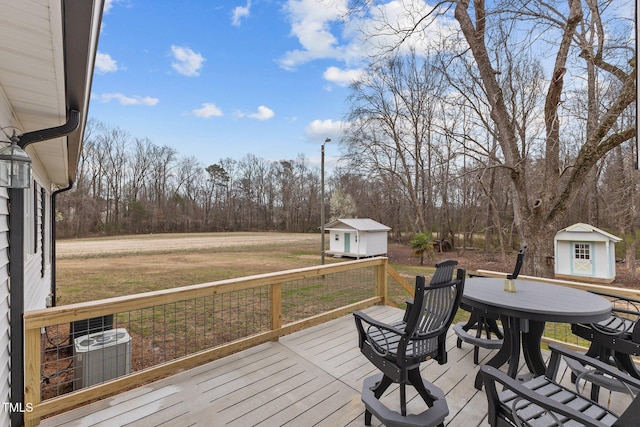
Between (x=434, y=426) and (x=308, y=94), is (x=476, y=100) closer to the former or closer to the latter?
(x=434, y=426)

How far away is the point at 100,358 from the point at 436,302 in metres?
3.22

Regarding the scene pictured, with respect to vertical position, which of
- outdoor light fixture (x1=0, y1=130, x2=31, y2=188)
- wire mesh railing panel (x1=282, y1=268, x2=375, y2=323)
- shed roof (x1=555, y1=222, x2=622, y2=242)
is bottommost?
wire mesh railing panel (x1=282, y1=268, x2=375, y2=323)

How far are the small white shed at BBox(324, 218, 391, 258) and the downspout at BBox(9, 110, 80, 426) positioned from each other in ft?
41.2

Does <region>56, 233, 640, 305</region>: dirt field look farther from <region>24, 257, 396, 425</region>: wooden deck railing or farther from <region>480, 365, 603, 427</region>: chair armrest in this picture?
<region>480, 365, 603, 427</region>: chair armrest

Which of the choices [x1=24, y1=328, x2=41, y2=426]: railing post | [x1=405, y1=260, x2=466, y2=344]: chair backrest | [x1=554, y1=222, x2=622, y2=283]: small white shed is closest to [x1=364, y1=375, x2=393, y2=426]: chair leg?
[x1=405, y1=260, x2=466, y2=344]: chair backrest

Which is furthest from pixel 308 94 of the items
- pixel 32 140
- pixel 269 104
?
pixel 32 140

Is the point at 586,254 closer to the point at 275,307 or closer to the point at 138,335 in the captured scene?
the point at 275,307

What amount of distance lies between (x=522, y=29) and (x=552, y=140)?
1.95 meters

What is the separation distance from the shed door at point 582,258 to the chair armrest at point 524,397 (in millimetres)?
11652

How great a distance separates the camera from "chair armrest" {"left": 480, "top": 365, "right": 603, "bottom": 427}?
1183mm

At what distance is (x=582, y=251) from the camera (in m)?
10.3

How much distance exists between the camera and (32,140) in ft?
7.14

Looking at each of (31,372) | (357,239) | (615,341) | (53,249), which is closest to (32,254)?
(31,372)

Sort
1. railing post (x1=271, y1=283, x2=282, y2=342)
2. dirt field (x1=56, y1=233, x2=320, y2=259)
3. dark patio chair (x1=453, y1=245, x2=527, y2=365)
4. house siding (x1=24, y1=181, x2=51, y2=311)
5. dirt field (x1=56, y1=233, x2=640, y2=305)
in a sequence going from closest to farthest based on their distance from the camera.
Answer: dark patio chair (x1=453, y1=245, x2=527, y2=365), house siding (x1=24, y1=181, x2=51, y2=311), railing post (x1=271, y1=283, x2=282, y2=342), dirt field (x1=56, y1=233, x2=640, y2=305), dirt field (x1=56, y1=233, x2=320, y2=259)
